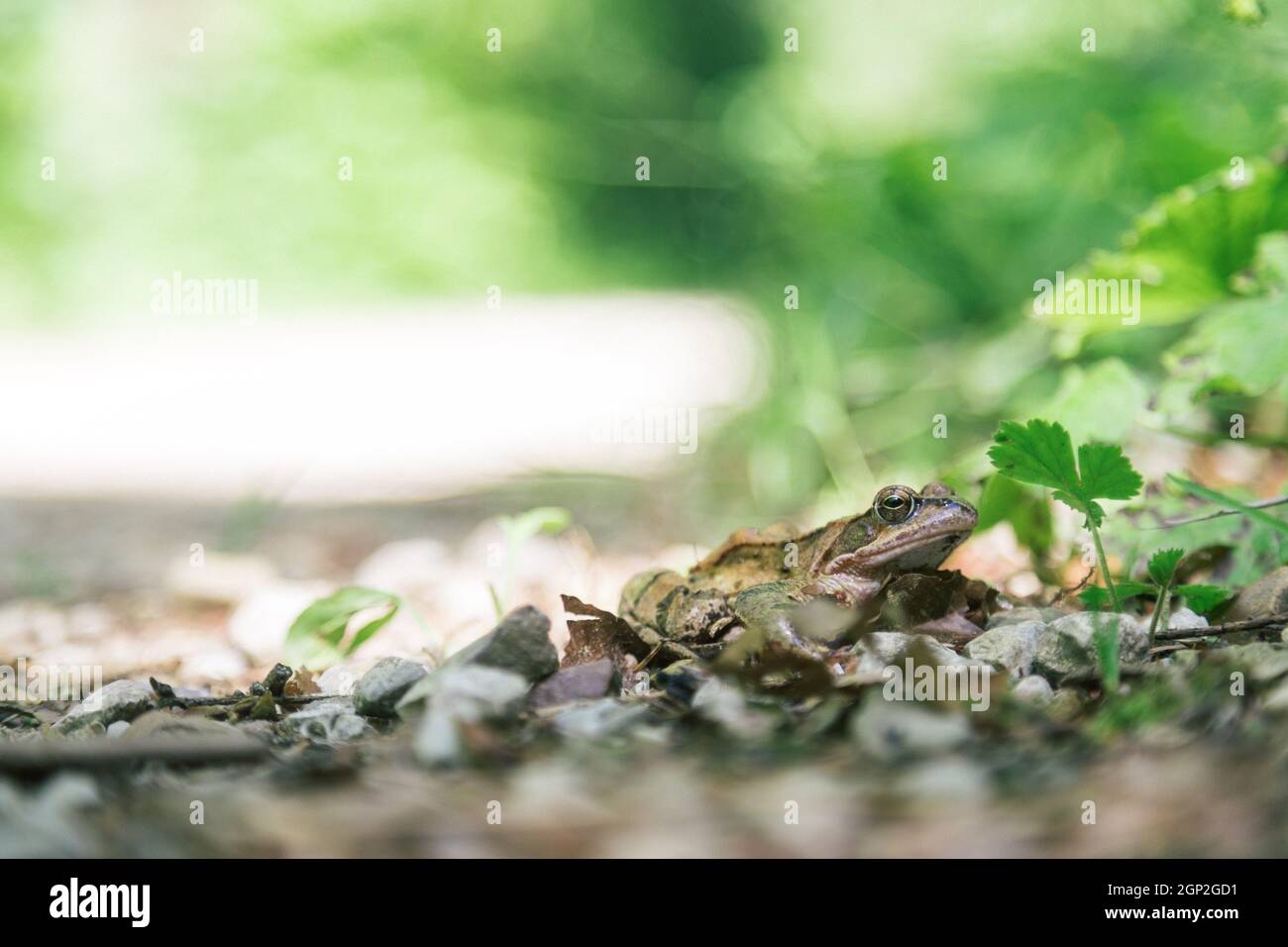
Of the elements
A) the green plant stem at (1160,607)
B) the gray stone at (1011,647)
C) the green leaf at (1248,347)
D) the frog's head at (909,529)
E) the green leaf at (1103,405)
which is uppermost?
the green leaf at (1248,347)

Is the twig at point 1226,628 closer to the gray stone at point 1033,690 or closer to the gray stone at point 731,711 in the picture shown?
the gray stone at point 1033,690

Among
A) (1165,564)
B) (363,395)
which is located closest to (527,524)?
(1165,564)

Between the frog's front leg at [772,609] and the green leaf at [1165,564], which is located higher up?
the green leaf at [1165,564]

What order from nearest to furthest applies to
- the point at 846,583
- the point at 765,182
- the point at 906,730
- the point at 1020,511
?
1. the point at 906,730
2. the point at 846,583
3. the point at 1020,511
4. the point at 765,182

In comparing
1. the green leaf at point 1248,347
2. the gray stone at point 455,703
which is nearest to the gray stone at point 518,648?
the gray stone at point 455,703

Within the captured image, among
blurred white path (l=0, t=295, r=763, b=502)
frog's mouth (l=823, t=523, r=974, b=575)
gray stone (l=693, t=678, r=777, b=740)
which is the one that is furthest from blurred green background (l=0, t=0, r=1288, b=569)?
gray stone (l=693, t=678, r=777, b=740)

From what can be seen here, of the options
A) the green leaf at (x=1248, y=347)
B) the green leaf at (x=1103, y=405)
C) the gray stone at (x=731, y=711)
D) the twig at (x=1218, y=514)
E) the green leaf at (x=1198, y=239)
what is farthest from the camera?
the green leaf at (x=1198, y=239)

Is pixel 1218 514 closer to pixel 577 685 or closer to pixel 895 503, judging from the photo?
pixel 895 503
